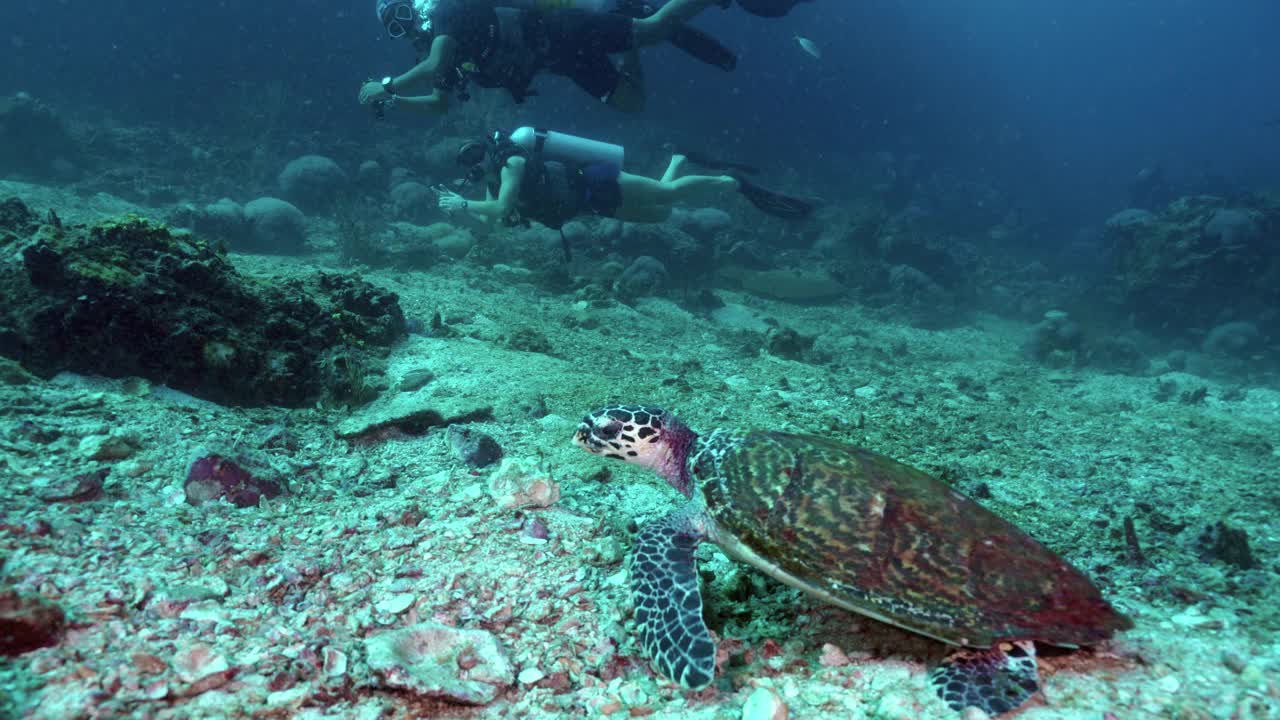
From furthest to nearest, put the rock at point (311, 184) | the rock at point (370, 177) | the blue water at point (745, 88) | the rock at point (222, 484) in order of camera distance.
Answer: the blue water at point (745, 88)
the rock at point (370, 177)
the rock at point (311, 184)
the rock at point (222, 484)

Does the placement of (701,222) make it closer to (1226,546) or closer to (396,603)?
(1226,546)

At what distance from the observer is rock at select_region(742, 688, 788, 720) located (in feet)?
5.60

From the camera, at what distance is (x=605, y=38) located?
26.7 ft

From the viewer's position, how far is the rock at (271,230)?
11930mm

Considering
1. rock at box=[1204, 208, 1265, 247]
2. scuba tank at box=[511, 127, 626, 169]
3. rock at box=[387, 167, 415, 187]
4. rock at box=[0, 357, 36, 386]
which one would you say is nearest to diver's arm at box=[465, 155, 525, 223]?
scuba tank at box=[511, 127, 626, 169]

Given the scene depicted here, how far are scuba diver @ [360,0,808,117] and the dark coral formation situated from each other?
475 centimetres

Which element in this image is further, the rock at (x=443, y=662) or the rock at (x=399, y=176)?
the rock at (x=399, y=176)

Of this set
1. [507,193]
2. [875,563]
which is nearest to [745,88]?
[507,193]

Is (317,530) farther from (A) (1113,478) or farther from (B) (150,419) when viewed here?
(A) (1113,478)

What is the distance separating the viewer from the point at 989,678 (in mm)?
1886

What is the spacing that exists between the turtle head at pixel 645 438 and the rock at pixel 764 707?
4.41 feet

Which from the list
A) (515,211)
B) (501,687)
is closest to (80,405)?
(501,687)

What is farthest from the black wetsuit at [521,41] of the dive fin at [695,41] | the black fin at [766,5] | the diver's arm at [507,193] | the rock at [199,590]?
the rock at [199,590]

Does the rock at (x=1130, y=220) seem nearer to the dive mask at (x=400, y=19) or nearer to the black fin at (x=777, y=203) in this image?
the black fin at (x=777, y=203)
